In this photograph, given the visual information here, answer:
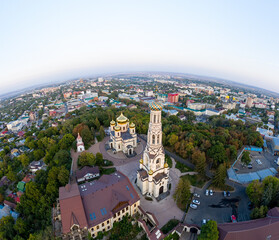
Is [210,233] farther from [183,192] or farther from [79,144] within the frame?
[79,144]

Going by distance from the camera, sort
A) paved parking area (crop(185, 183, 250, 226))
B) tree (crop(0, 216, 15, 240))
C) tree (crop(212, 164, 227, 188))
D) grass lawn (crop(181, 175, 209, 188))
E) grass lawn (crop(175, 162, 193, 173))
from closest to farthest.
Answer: tree (crop(0, 216, 15, 240)) → paved parking area (crop(185, 183, 250, 226)) → tree (crop(212, 164, 227, 188)) → grass lawn (crop(181, 175, 209, 188)) → grass lawn (crop(175, 162, 193, 173))

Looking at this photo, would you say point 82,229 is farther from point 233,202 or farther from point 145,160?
point 233,202

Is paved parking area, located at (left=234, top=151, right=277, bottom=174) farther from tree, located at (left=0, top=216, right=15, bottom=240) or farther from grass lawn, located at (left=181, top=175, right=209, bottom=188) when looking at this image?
tree, located at (left=0, top=216, right=15, bottom=240)

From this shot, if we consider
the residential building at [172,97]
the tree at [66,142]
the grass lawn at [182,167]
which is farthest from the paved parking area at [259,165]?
the residential building at [172,97]

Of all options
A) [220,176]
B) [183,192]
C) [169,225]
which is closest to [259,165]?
[220,176]

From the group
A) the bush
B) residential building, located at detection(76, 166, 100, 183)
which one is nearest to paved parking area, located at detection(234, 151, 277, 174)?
the bush

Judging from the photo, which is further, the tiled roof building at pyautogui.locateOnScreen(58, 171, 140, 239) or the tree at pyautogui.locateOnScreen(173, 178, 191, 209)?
the tree at pyautogui.locateOnScreen(173, 178, 191, 209)

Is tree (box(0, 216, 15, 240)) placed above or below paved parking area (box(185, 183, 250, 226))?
above

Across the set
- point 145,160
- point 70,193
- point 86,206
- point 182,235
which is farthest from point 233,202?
point 70,193
